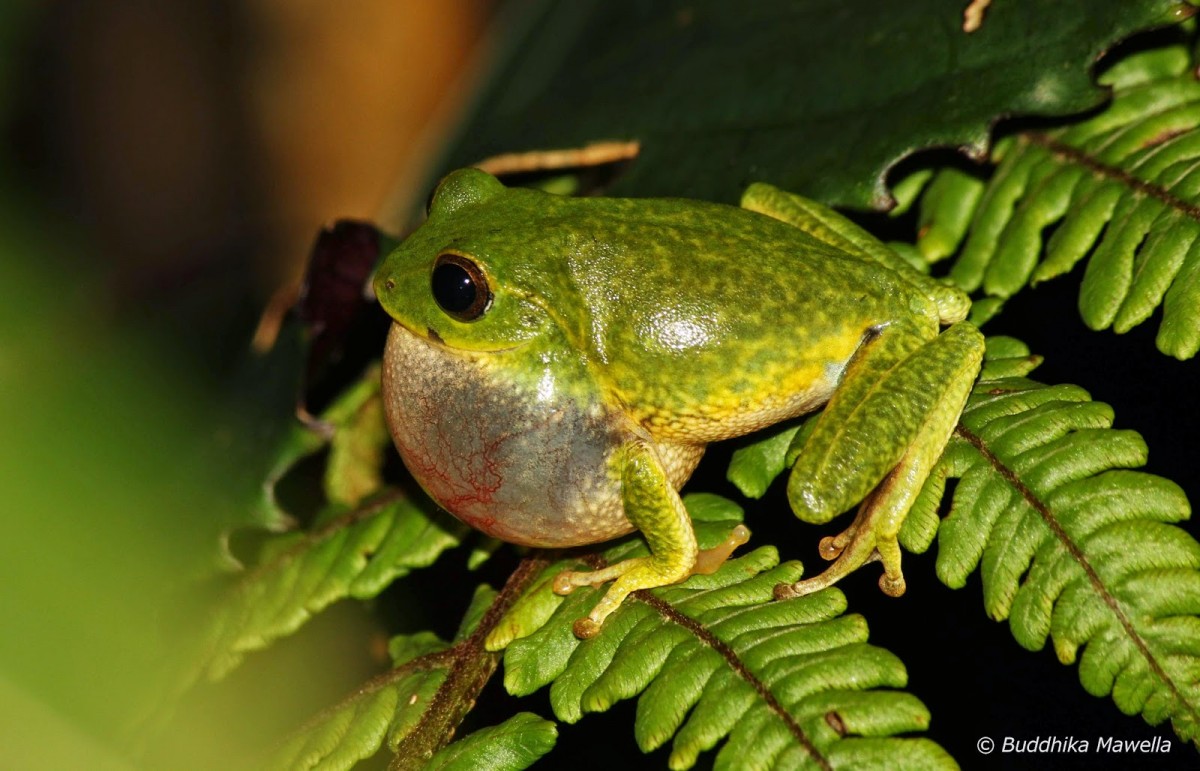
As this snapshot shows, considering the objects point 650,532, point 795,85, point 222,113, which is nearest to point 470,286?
point 650,532

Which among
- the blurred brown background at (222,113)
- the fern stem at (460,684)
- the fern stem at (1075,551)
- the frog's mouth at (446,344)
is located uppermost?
the fern stem at (1075,551)

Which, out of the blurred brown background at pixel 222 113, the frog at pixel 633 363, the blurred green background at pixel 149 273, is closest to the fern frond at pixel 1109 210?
the frog at pixel 633 363

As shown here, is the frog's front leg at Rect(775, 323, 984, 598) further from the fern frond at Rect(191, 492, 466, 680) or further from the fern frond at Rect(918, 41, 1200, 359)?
the fern frond at Rect(191, 492, 466, 680)

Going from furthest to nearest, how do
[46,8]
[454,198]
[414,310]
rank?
1. [46,8]
2. [454,198]
3. [414,310]

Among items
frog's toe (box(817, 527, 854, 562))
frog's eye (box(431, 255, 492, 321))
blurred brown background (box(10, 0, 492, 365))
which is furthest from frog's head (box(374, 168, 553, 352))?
blurred brown background (box(10, 0, 492, 365))

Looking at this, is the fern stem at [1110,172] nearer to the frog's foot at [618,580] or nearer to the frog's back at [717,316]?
the frog's back at [717,316]

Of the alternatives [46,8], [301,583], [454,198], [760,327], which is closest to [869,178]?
[760,327]

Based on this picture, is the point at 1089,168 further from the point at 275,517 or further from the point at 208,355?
the point at 208,355

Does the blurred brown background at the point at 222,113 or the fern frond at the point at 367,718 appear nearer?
the fern frond at the point at 367,718
